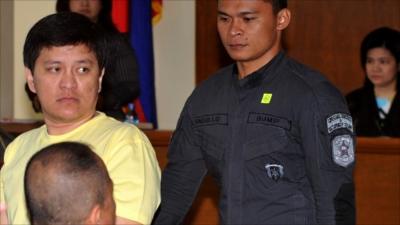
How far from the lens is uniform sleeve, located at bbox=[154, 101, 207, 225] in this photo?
2719 millimetres

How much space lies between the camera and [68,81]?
215 centimetres

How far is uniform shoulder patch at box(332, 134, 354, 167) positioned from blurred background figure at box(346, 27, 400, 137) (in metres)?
2.52

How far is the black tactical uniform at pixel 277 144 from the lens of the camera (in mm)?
2410

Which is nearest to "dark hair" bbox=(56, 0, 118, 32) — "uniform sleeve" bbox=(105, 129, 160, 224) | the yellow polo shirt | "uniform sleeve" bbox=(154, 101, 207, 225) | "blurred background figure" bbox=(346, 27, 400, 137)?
"blurred background figure" bbox=(346, 27, 400, 137)

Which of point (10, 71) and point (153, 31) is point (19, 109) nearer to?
point (10, 71)

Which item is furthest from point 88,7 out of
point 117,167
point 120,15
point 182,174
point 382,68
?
point 117,167

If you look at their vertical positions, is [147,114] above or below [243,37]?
below

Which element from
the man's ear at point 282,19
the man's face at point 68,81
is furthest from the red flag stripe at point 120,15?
the man's face at point 68,81

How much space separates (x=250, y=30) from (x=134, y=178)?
0.73 meters

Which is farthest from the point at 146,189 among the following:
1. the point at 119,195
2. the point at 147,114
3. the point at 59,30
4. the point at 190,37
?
the point at 190,37

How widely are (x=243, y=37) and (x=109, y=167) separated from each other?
0.73 meters

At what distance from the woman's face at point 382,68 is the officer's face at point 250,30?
2.72 metres

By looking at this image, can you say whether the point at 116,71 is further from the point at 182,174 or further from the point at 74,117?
the point at 74,117

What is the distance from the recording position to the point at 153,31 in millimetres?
6750
